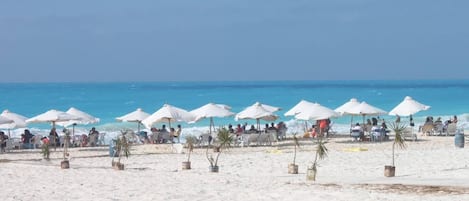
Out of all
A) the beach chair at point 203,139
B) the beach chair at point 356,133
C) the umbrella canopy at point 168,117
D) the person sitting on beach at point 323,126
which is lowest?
the beach chair at point 203,139

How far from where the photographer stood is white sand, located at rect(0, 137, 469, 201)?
11039 mm

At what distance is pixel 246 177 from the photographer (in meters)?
13.8

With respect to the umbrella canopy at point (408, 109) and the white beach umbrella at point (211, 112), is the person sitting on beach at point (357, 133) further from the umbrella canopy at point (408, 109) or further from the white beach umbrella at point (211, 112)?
the white beach umbrella at point (211, 112)

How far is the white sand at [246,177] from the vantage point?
11039 millimetres

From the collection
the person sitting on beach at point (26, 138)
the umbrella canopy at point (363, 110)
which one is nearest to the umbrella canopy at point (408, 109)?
the umbrella canopy at point (363, 110)

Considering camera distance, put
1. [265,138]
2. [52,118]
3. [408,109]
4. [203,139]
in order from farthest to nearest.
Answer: [408,109] → [203,139] → [265,138] → [52,118]

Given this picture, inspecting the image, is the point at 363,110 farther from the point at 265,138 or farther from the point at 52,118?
the point at 52,118

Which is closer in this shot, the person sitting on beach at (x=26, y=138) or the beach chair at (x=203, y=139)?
the beach chair at (x=203, y=139)

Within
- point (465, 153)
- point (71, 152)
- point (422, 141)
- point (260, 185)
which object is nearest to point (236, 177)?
point (260, 185)

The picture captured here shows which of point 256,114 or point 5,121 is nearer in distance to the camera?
Answer: point 5,121

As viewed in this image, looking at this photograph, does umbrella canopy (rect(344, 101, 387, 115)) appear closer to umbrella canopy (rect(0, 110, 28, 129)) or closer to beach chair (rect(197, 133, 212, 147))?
beach chair (rect(197, 133, 212, 147))

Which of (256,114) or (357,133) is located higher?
(256,114)

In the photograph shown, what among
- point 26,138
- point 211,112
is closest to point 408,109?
point 211,112

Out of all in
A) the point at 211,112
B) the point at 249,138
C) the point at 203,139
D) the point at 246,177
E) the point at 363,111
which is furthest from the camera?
the point at 363,111
